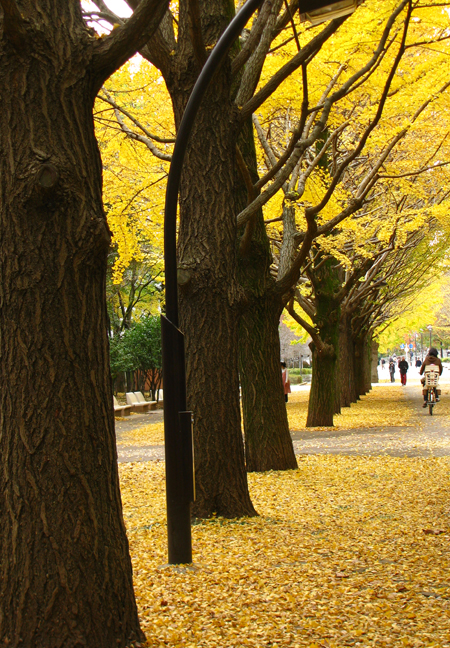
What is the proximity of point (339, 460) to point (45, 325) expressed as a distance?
8555mm

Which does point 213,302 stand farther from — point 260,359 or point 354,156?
point 354,156

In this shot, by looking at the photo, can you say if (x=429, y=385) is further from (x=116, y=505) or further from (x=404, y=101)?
(x=116, y=505)

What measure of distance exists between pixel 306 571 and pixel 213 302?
2.58 metres

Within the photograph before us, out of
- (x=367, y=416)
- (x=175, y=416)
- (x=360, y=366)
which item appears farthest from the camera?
(x=360, y=366)

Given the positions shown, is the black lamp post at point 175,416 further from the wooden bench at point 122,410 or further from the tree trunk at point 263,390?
the wooden bench at point 122,410

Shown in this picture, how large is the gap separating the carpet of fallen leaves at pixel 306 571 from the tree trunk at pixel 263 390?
1003mm

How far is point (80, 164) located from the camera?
3379 millimetres

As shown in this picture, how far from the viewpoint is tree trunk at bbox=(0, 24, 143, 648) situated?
3.15 metres

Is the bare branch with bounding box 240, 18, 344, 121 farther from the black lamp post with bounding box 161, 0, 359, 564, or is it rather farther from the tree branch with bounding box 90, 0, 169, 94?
the tree branch with bounding box 90, 0, 169, 94

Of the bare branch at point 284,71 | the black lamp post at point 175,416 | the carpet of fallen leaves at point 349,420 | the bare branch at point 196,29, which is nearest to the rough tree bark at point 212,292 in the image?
the bare branch at point 284,71

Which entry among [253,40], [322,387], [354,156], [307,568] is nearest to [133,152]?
[354,156]

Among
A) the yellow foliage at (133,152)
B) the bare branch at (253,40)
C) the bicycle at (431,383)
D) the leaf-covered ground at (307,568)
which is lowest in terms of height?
the leaf-covered ground at (307,568)

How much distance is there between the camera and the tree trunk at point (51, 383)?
10.3ft

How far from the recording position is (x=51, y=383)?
3.23m
